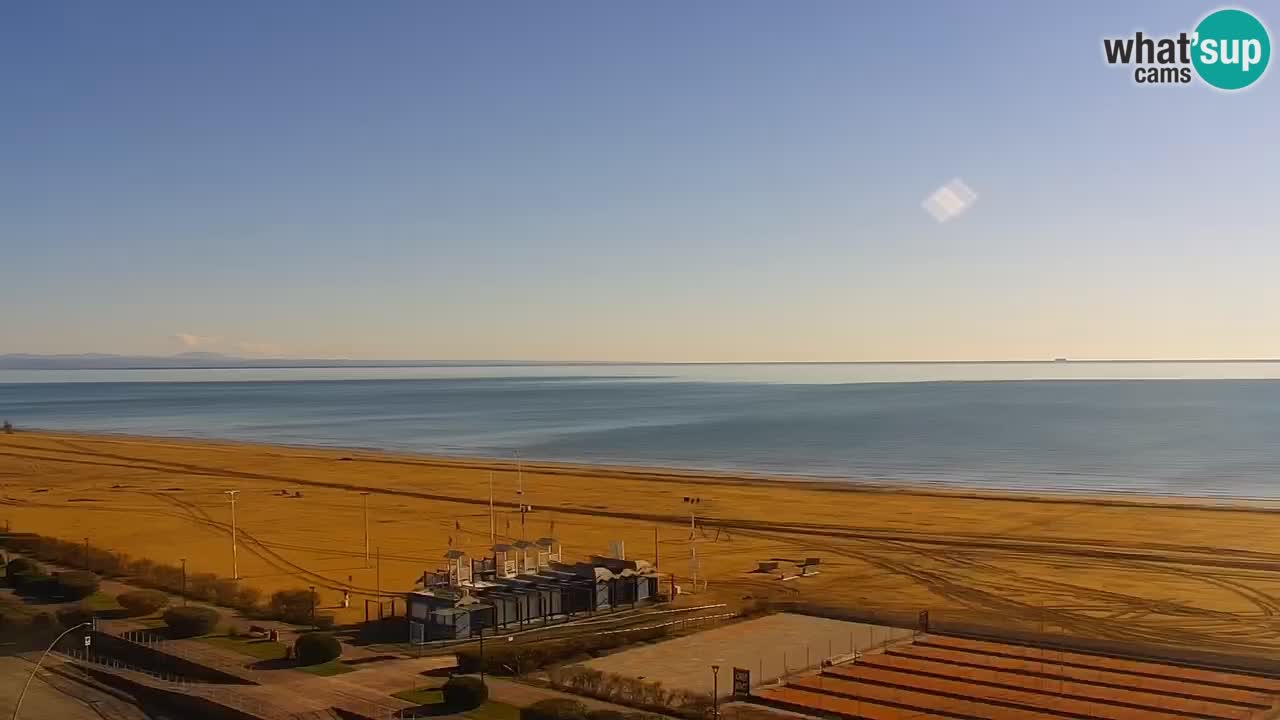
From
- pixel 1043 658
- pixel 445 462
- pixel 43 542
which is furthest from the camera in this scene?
pixel 445 462

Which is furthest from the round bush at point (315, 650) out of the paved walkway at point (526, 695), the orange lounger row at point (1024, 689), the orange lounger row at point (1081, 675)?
the orange lounger row at point (1081, 675)

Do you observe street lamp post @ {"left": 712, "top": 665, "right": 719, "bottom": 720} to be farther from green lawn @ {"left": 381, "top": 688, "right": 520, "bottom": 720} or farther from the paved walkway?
green lawn @ {"left": 381, "top": 688, "right": 520, "bottom": 720}

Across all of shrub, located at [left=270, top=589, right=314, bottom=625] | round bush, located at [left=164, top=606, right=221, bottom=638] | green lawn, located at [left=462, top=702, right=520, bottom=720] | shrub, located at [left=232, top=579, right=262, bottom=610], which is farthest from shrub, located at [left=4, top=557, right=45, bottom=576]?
green lawn, located at [left=462, top=702, right=520, bottom=720]

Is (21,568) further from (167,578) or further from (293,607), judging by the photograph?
(293,607)

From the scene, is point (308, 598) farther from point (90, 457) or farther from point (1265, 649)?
point (90, 457)

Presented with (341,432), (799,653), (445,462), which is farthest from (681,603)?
(341,432)

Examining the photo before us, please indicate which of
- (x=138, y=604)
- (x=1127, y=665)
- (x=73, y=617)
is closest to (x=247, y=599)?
(x=138, y=604)

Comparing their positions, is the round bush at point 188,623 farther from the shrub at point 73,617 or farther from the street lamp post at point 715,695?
the street lamp post at point 715,695
